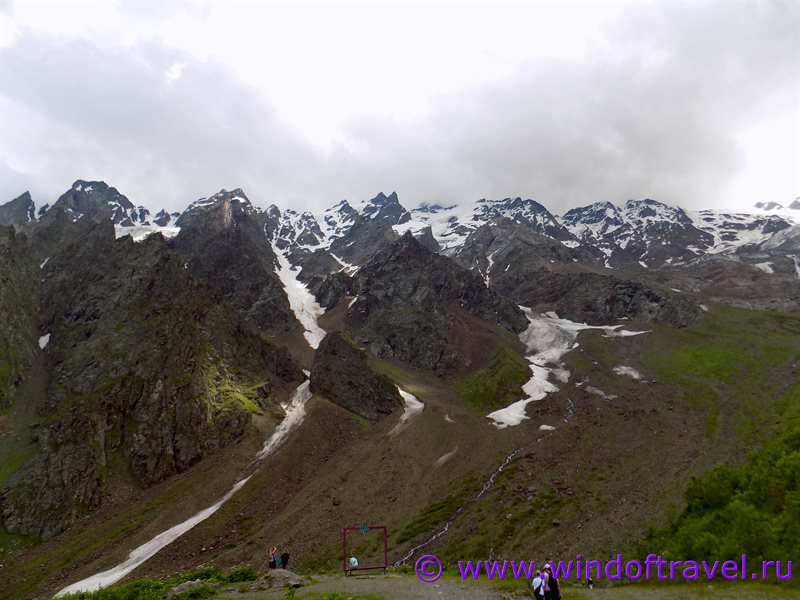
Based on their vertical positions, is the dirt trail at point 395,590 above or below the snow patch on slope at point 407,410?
below

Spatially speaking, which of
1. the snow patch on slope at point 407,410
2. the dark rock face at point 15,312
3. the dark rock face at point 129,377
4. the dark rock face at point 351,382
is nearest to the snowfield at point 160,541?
the dark rock face at point 129,377

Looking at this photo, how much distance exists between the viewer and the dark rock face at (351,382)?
12500 cm

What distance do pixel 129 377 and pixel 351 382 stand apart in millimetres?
56193

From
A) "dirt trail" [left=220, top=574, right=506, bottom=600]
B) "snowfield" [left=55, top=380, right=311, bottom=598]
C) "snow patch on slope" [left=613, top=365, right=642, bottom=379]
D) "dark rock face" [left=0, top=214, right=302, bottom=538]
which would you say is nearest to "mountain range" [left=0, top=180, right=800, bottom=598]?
"dark rock face" [left=0, top=214, right=302, bottom=538]

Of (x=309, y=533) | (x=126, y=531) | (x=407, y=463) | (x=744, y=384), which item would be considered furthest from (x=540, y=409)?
(x=126, y=531)

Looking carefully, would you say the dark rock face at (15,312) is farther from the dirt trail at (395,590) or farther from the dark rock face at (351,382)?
the dirt trail at (395,590)

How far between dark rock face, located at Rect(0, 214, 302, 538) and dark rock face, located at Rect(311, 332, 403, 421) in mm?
16555

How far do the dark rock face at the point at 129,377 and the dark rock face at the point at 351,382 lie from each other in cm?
1655

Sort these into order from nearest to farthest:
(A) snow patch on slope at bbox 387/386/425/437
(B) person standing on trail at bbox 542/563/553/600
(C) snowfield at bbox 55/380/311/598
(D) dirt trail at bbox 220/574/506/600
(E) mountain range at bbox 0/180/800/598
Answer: (B) person standing on trail at bbox 542/563/553/600 < (D) dirt trail at bbox 220/574/506/600 < (C) snowfield at bbox 55/380/311/598 < (E) mountain range at bbox 0/180/800/598 < (A) snow patch on slope at bbox 387/386/425/437

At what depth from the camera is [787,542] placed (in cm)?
2569

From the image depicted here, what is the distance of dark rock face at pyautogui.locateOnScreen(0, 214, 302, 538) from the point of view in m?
84.9

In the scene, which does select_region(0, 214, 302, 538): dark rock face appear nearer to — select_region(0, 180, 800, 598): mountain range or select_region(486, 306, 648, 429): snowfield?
select_region(0, 180, 800, 598): mountain range

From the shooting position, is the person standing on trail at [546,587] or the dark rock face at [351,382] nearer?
the person standing on trail at [546,587]

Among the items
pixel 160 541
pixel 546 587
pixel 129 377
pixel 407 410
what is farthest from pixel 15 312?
pixel 546 587
